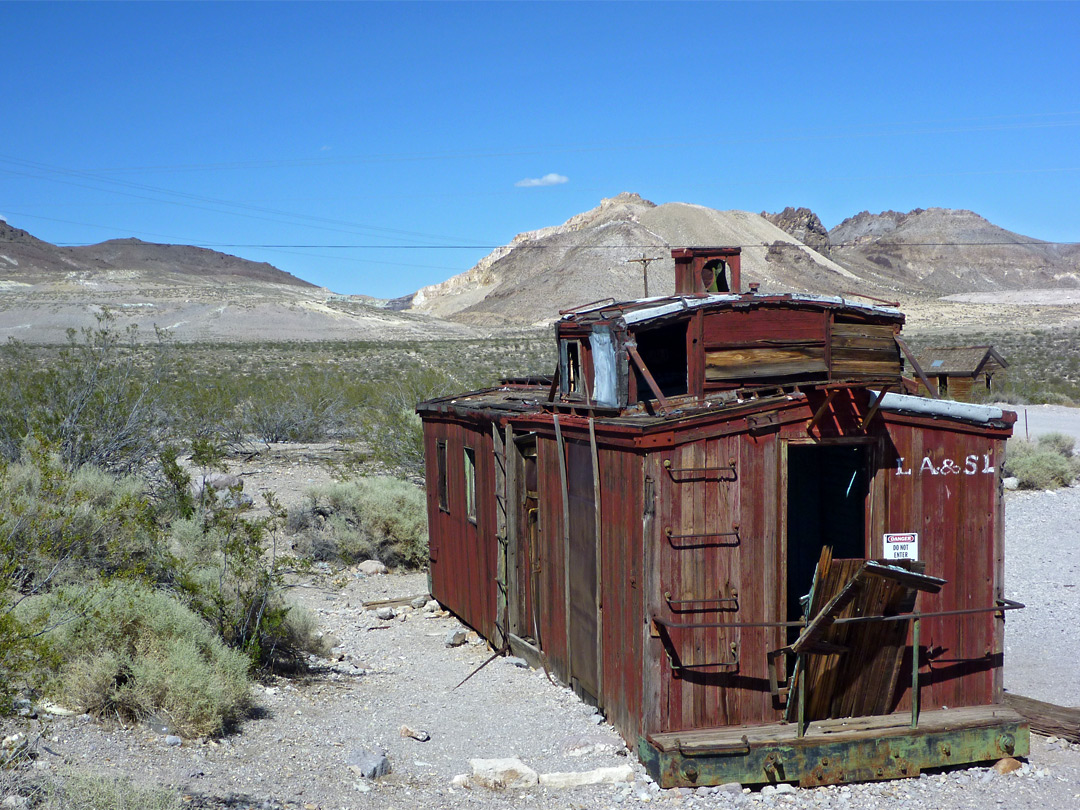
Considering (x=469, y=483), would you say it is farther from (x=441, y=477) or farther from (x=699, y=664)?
(x=699, y=664)

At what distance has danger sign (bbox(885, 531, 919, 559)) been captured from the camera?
6.80 m

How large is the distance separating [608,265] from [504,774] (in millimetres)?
87437

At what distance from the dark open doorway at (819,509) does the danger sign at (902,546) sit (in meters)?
0.64

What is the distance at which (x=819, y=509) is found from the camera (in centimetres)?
855

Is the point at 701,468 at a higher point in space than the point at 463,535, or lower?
higher

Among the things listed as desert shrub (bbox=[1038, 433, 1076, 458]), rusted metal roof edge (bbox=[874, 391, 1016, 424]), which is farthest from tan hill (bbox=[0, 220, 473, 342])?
rusted metal roof edge (bbox=[874, 391, 1016, 424])

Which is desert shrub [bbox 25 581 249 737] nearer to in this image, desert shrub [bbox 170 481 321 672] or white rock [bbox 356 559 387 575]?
desert shrub [bbox 170 481 321 672]

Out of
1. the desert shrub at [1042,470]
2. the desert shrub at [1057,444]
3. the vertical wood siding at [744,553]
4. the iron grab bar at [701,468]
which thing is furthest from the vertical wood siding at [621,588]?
the desert shrub at [1057,444]

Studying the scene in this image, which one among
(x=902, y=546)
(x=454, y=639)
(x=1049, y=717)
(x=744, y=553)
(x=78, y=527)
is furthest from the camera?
(x=78, y=527)

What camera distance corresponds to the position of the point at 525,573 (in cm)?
900

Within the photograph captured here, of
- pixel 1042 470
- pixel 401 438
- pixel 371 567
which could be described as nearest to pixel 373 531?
pixel 371 567

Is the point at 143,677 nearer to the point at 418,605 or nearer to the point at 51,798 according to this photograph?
the point at 51,798

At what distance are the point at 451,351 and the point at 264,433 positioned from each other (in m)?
28.8

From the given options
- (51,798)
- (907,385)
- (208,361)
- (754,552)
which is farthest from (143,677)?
(208,361)
